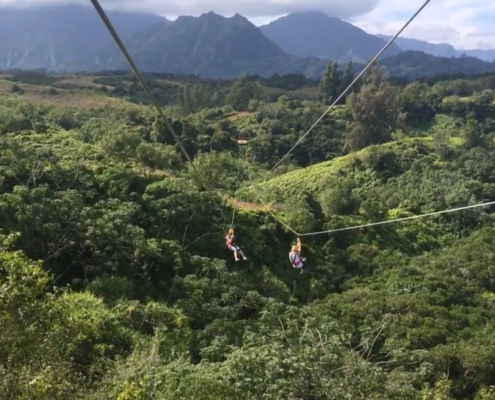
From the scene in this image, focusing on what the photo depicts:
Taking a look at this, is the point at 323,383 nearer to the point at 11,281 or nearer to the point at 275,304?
the point at 11,281

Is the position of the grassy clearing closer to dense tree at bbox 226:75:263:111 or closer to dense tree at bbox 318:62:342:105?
dense tree at bbox 226:75:263:111


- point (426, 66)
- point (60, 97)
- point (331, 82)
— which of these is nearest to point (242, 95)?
point (331, 82)

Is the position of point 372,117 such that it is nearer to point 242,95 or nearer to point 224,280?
point 242,95

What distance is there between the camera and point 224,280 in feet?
43.7

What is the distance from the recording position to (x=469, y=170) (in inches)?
1275

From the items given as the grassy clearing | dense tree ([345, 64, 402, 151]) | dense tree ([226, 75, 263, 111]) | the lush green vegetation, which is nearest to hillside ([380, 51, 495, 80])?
dense tree ([226, 75, 263, 111])

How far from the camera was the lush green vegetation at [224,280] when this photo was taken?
6355 millimetres

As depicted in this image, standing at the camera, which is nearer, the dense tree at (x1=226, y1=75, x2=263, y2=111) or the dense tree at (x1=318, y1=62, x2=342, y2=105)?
the dense tree at (x1=226, y1=75, x2=263, y2=111)

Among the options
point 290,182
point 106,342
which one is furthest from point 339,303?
point 290,182

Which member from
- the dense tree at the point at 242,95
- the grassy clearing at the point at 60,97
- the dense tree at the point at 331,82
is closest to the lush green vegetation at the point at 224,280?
the grassy clearing at the point at 60,97

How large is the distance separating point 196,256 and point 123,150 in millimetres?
6606

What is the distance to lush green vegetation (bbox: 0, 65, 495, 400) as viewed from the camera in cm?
636

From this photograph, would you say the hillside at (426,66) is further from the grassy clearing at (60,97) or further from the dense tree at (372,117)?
the grassy clearing at (60,97)

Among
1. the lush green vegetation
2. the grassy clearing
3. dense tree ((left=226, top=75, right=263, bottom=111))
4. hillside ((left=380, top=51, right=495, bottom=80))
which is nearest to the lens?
the lush green vegetation
